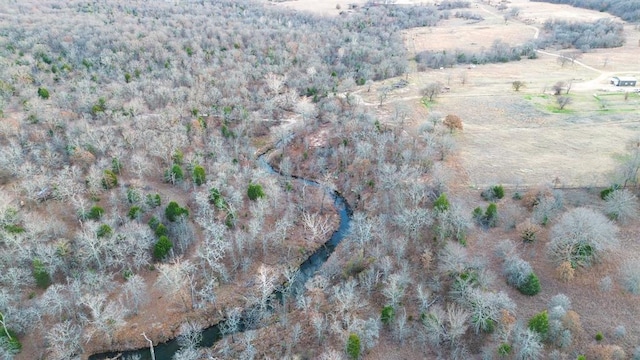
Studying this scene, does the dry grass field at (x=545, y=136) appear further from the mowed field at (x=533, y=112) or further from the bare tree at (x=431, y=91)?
the bare tree at (x=431, y=91)

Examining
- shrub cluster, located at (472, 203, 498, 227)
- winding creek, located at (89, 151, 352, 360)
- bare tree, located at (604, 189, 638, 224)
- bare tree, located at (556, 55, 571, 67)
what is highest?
bare tree, located at (556, 55, 571, 67)

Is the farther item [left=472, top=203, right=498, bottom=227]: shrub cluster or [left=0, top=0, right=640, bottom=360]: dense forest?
[left=472, top=203, right=498, bottom=227]: shrub cluster

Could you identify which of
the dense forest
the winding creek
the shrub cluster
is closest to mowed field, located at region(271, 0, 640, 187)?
the dense forest

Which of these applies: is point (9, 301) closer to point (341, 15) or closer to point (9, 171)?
point (9, 171)

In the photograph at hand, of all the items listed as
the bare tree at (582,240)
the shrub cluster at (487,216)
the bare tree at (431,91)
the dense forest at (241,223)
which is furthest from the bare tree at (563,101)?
the bare tree at (582,240)

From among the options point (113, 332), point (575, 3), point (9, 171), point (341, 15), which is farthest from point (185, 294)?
point (575, 3)

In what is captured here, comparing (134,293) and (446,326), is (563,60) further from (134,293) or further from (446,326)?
(134,293)

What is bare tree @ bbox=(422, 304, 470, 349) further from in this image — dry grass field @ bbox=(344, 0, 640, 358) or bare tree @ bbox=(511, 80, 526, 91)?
bare tree @ bbox=(511, 80, 526, 91)
